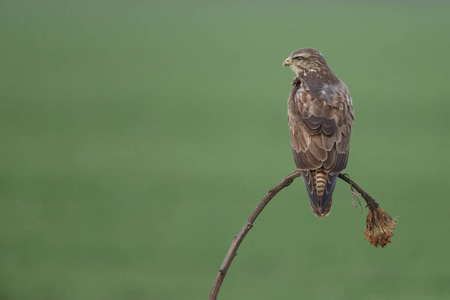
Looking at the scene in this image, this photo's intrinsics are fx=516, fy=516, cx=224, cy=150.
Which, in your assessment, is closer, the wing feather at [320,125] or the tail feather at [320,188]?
the tail feather at [320,188]

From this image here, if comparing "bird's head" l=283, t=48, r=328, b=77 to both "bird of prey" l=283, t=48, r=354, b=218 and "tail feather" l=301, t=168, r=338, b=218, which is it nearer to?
"bird of prey" l=283, t=48, r=354, b=218

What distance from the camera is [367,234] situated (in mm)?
1268

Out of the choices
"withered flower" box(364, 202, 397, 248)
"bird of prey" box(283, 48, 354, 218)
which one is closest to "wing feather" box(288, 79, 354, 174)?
"bird of prey" box(283, 48, 354, 218)

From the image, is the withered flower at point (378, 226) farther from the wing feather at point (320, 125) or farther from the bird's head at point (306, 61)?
the bird's head at point (306, 61)

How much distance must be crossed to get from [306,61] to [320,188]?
0.59 metres

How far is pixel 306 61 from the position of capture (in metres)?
1.80

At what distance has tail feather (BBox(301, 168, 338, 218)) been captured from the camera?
1.32 m

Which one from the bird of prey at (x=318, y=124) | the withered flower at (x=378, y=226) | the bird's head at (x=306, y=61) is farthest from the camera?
the bird's head at (x=306, y=61)

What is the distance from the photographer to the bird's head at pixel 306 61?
1.78 metres

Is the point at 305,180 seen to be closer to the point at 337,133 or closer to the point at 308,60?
the point at 337,133

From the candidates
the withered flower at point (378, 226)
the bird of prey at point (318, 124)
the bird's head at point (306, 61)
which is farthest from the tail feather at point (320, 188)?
the bird's head at point (306, 61)

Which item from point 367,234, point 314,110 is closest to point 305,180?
point 367,234

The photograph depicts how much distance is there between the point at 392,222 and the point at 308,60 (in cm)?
73

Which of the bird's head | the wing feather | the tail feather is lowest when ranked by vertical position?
the tail feather
